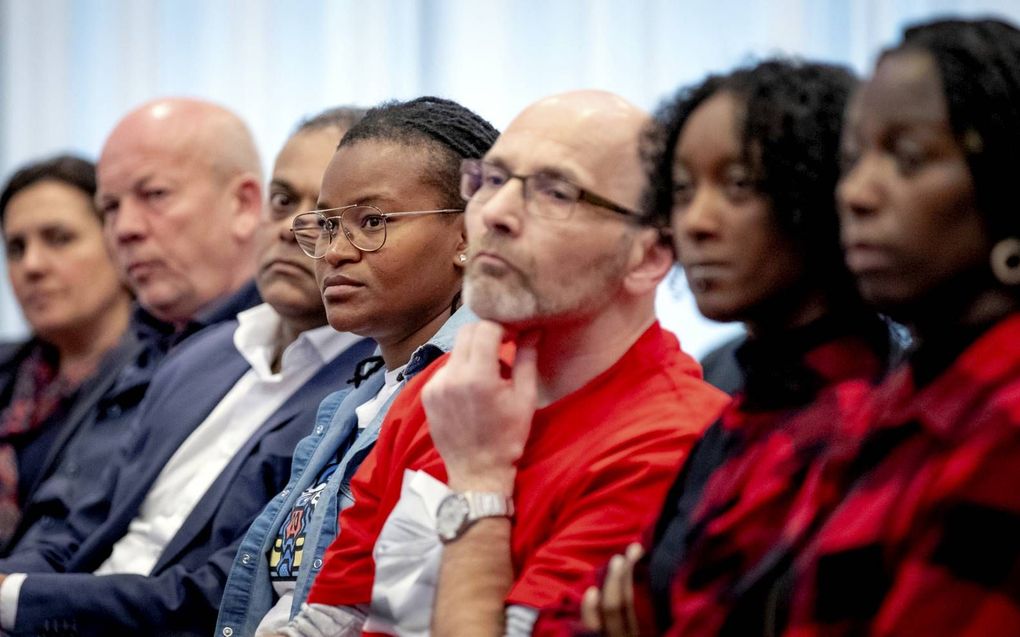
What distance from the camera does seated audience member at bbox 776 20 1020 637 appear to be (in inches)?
38.0

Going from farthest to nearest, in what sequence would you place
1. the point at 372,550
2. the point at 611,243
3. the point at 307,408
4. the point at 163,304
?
the point at 163,304 < the point at 307,408 < the point at 372,550 < the point at 611,243

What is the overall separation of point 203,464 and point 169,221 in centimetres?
78

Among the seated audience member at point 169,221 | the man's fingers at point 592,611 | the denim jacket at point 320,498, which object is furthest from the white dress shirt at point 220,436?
the man's fingers at point 592,611

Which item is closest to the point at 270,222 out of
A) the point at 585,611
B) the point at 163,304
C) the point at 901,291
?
the point at 163,304

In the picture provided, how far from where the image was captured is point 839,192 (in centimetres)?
114

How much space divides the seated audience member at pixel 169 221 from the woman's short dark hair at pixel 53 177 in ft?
1.06

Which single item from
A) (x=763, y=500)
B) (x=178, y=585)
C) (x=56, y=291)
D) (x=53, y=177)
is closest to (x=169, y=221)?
(x=56, y=291)

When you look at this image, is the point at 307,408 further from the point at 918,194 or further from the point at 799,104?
the point at 918,194

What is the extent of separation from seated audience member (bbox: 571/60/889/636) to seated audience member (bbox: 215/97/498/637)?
2.03 feet

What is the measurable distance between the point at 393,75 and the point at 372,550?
2327 mm

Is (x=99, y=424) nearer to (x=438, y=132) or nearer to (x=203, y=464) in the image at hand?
(x=203, y=464)

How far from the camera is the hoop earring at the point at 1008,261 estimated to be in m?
1.04

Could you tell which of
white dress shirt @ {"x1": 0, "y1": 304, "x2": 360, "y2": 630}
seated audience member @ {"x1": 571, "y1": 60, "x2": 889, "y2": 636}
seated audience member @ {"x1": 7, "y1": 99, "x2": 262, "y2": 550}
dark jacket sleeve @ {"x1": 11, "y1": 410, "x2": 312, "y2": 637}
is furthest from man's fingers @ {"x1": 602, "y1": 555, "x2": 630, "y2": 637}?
seated audience member @ {"x1": 7, "y1": 99, "x2": 262, "y2": 550}

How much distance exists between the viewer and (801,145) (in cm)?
125
